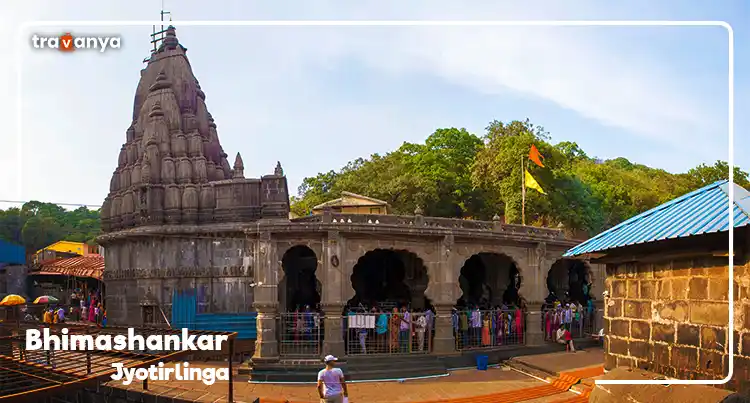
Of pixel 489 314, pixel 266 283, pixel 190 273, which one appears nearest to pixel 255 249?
pixel 266 283

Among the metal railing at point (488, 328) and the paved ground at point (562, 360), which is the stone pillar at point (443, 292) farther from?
the paved ground at point (562, 360)

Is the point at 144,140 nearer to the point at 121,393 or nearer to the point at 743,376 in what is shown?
the point at 121,393

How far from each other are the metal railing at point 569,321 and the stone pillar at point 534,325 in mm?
587

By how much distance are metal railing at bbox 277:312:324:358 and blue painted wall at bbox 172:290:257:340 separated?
346 centimetres

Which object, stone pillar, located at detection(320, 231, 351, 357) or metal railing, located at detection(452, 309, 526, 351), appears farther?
metal railing, located at detection(452, 309, 526, 351)

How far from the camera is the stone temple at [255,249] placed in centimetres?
1919

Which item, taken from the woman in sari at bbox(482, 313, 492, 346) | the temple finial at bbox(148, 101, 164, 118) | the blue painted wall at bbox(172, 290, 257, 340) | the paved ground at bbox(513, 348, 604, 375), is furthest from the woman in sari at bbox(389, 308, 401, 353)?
the temple finial at bbox(148, 101, 164, 118)

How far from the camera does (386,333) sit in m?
20.0

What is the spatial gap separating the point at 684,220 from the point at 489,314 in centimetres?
1390

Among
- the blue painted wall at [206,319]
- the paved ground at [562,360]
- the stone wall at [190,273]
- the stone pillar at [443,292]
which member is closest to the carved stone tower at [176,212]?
the stone wall at [190,273]

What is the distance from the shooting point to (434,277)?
20.5 metres

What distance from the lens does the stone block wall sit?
7.92 m

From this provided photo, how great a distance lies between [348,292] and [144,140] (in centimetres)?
1418

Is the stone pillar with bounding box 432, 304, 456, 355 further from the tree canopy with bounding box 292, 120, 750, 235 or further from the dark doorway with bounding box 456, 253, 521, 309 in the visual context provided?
the tree canopy with bounding box 292, 120, 750, 235
